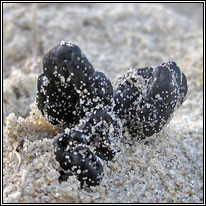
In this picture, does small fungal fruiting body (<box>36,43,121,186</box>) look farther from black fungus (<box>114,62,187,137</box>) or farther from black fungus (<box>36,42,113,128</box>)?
black fungus (<box>114,62,187,137</box>)

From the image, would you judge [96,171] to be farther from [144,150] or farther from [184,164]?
[184,164]

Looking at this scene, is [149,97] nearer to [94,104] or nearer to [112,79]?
[94,104]

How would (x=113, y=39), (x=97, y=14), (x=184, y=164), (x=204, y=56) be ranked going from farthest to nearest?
1. (x=97, y=14)
2. (x=113, y=39)
3. (x=204, y=56)
4. (x=184, y=164)

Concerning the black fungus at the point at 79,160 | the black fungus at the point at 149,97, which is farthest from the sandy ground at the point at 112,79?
the black fungus at the point at 149,97

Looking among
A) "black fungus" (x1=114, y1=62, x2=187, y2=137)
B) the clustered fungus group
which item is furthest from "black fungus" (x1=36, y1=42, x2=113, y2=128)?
"black fungus" (x1=114, y1=62, x2=187, y2=137)

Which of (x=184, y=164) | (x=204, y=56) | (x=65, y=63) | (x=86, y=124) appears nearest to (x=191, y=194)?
(x=184, y=164)

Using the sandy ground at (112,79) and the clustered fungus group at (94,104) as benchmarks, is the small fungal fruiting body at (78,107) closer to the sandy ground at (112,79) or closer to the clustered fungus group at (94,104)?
the clustered fungus group at (94,104)
